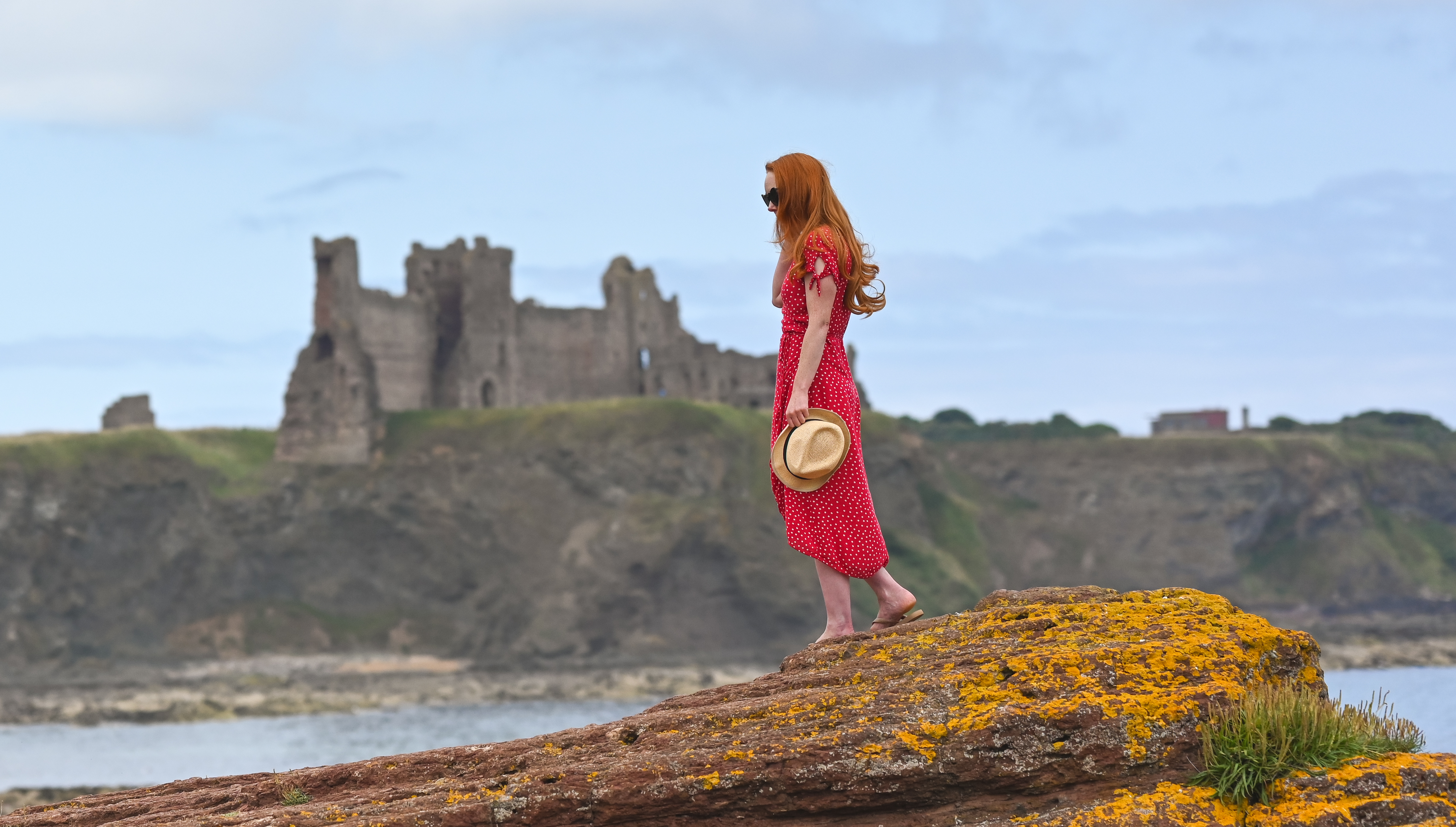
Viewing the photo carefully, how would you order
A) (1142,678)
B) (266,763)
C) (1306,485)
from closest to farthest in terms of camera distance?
(1142,678)
(266,763)
(1306,485)

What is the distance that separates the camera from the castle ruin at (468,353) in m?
90.0

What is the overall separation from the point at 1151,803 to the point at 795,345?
3.64 metres

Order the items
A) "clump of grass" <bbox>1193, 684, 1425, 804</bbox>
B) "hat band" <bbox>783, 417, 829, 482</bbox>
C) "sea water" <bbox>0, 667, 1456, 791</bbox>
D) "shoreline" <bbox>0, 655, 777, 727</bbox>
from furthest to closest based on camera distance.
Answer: "shoreline" <bbox>0, 655, 777, 727</bbox>
"sea water" <bbox>0, 667, 1456, 791</bbox>
"hat band" <bbox>783, 417, 829, 482</bbox>
"clump of grass" <bbox>1193, 684, 1425, 804</bbox>

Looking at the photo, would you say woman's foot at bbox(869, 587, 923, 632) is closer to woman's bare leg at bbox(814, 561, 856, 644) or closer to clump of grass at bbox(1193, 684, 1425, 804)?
woman's bare leg at bbox(814, 561, 856, 644)

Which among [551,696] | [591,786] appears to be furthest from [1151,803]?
[551,696]

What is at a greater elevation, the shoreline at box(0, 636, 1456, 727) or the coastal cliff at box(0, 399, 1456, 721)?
the coastal cliff at box(0, 399, 1456, 721)

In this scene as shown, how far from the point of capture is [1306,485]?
116 metres

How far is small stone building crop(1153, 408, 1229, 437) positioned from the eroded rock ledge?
412 ft

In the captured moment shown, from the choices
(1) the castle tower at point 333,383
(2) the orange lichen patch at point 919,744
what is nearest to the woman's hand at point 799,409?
(2) the orange lichen patch at point 919,744

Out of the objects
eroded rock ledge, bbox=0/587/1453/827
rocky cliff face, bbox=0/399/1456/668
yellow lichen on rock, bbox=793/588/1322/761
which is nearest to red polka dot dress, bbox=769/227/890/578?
yellow lichen on rock, bbox=793/588/1322/761

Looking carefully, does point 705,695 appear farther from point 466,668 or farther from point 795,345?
point 466,668

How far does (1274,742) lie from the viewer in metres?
7.37

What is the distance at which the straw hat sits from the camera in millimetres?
9688

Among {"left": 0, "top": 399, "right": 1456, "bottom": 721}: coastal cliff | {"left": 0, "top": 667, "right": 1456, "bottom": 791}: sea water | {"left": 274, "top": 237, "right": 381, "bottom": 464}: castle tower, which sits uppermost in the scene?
{"left": 274, "top": 237, "right": 381, "bottom": 464}: castle tower
